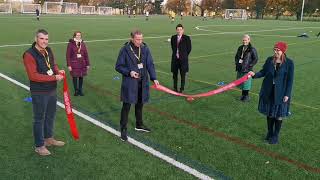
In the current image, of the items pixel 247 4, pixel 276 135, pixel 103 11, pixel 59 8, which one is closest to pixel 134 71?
pixel 276 135

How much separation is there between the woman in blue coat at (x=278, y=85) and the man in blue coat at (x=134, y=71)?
7.30 ft

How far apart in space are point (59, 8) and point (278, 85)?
80.7 metres

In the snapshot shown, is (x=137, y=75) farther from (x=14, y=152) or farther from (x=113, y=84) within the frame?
(x=113, y=84)

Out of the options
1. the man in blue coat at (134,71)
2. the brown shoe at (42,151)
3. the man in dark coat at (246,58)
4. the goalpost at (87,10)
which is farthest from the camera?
the goalpost at (87,10)

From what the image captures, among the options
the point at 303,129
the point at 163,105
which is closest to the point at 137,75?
the point at 163,105

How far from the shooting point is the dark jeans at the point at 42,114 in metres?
6.01

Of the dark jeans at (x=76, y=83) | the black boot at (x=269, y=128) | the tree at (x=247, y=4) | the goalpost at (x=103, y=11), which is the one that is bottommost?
the black boot at (x=269, y=128)

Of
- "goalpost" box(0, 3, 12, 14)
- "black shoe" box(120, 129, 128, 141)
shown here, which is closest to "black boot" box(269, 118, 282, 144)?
"black shoe" box(120, 129, 128, 141)

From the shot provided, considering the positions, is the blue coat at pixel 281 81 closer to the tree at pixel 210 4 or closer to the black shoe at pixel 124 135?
the black shoe at pixel 124 135

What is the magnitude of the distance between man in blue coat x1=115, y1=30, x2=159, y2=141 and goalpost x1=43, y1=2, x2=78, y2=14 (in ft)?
250

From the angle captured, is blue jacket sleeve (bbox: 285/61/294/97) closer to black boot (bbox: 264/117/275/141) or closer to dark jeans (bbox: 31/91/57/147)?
black boot (bbox: 264/117/275/141)

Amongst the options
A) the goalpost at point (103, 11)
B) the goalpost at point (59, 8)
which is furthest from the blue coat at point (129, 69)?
the goalpost at point (103, 11)

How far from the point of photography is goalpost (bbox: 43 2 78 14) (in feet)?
259

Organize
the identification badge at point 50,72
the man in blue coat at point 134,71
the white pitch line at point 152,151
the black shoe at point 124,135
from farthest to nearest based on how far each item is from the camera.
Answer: the black shoe at point 124,135 → the man in blue coat at point 134,71 → the identification badge at point 50,72 → the white pitch line at point 152,151
